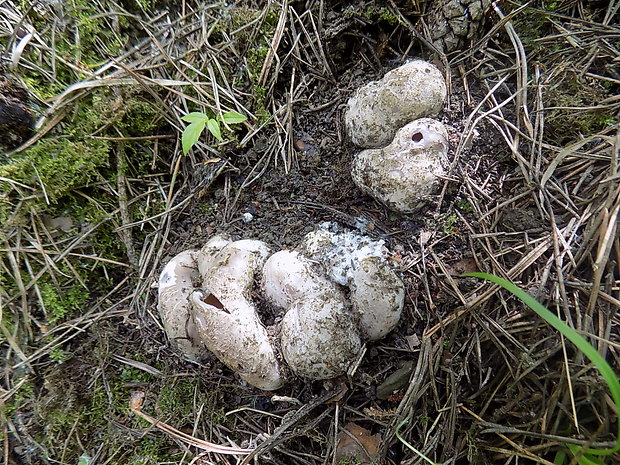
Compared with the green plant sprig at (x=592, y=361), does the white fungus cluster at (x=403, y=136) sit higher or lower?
higher

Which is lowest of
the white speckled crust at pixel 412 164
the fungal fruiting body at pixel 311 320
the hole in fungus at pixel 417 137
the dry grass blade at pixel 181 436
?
the dry grass blade at pixel 181 436

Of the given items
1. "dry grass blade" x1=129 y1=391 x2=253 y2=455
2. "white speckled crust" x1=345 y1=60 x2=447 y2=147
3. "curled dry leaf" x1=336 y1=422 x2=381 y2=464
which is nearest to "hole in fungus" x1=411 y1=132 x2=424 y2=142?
"white speckled crust" x1=345 y1=60 x2=447 y2=147

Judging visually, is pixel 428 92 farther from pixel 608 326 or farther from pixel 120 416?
pixel 120 416

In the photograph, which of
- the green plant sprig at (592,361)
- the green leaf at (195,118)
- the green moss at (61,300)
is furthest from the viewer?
the green moss at (61,300)

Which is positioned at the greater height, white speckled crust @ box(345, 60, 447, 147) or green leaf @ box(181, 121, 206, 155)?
A: green leaf @ box(181, 121, 206, 155)

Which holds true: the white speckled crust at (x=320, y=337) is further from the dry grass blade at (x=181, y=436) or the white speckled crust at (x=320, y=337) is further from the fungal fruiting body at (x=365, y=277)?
the dry grass blade at (x=181, y=436)

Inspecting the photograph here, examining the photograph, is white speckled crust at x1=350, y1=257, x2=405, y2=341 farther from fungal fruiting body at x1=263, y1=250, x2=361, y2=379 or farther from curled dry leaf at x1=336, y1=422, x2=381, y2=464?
curled dry leaf at x1=336, y1=422, x2=381, y2=464

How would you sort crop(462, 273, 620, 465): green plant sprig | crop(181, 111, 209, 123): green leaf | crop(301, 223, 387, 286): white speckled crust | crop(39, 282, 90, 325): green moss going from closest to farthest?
crop(462, 273, 620, 465): green plant sprig, crop(301, 223, 387, 286): white speckled crust, crop(181, 111, 209, 123): green leaf, crop(39, 282, 90, 325): green moss

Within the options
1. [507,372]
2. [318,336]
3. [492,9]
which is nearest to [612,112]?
[492,9]

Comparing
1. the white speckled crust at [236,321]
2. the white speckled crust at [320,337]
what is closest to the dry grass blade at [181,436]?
the white speckled crust at [236,321]
